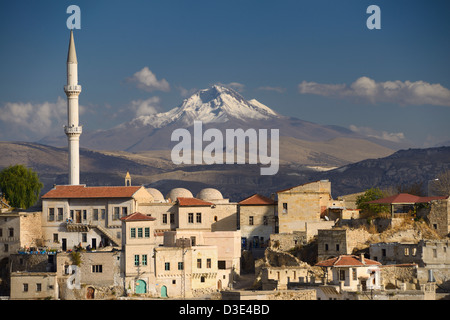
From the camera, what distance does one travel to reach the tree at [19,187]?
92.1 metres

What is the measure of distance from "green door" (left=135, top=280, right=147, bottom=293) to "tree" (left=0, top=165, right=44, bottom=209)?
989 inches

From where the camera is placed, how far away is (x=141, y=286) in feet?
229

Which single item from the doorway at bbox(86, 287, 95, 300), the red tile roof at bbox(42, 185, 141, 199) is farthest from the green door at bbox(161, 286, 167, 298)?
the red tile roof at bbox(42, 185, 141, 199)

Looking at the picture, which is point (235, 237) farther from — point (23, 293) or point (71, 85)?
point (71, 85)

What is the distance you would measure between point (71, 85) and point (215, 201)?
17139 millimetres

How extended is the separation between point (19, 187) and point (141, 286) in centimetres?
2726

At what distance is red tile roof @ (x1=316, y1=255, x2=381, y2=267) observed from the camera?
2515 inches

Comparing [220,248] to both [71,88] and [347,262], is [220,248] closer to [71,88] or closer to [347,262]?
[347,262]

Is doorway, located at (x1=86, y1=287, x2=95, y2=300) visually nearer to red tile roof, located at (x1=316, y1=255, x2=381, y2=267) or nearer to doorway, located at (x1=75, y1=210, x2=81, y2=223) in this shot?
doorway, located at (x1=75, y1=210, x2=81, y2=223)

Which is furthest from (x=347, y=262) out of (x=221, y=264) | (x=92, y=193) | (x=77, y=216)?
(x=77, y=216)

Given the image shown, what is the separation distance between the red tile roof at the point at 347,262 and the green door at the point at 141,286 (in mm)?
12141

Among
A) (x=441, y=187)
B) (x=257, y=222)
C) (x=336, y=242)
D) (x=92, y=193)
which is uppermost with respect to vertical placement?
(x=441, y=187)

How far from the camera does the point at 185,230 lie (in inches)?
3029
